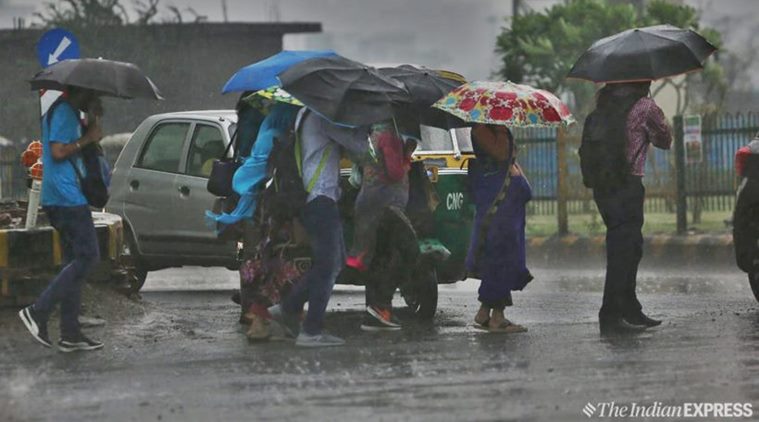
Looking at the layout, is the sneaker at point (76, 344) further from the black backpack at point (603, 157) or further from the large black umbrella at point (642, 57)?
the large black umbrella at point (642, 57)

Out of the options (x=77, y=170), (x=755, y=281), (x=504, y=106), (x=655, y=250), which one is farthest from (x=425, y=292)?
(x=655, y=250)

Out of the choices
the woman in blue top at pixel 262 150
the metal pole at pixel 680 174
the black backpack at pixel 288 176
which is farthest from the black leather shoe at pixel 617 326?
the metal pole at pixel 680 174

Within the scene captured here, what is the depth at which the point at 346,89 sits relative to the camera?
1110 centimetres

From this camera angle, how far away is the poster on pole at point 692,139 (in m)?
22.9

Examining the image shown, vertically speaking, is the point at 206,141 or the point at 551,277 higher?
the point at 206,141

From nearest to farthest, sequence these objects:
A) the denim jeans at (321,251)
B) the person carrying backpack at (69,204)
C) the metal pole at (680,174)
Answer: the person carrying backpack at (69,204) → the denim jeans at (321,251) → the metal pole at (680,174)

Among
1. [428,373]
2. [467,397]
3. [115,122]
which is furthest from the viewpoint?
[115,122]

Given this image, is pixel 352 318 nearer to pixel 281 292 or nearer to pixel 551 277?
pixel 281 292

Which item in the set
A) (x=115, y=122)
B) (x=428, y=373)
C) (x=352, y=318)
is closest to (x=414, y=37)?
(x=115, y=122)

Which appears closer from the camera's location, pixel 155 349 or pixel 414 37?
pixel 155 349

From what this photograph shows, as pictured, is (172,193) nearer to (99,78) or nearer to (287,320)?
(287,320)

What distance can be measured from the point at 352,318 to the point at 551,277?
5.34 metres

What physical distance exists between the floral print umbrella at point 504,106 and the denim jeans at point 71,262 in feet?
8.75

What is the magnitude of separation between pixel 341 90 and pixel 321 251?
3.44 ft
